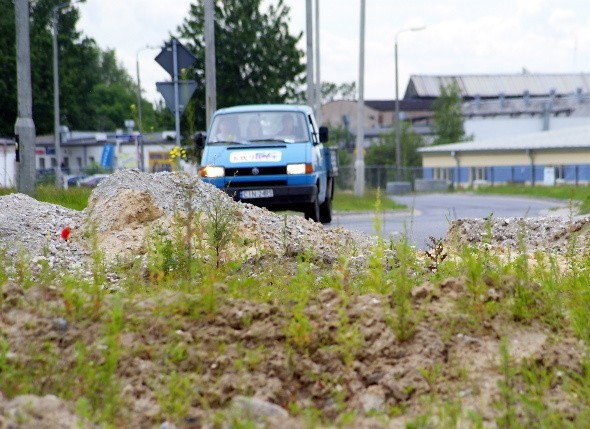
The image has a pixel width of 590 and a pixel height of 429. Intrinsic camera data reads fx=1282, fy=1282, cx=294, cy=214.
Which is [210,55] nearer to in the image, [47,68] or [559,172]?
[47,68]

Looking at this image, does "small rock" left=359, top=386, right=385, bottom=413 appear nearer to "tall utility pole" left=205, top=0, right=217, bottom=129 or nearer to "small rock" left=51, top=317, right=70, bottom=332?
"small rock" left=51, top=317, right=70, bottom=332

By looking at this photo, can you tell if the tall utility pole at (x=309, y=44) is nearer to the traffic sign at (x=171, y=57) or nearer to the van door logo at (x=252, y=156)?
the van door logo at (x=252, y=156)

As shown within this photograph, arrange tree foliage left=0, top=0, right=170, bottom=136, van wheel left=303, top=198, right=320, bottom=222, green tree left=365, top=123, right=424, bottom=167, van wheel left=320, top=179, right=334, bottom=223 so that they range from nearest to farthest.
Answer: van wheel left=303, top=198, right=320, bottom=222 → van wheel left=320, top=179, right=334, bottom=223 → tree foliage left=0, top=0, right=170, bottom=136 → green tree left=365, top=123, right=424, bottom=167

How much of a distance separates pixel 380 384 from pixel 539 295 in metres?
1.48

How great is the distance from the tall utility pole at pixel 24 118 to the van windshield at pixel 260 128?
364 centimetres

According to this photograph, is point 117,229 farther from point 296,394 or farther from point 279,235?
point 296,394

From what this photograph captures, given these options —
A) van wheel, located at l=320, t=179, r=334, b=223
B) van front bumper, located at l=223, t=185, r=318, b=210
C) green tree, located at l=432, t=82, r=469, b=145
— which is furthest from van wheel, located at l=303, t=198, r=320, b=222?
green tree, located at l=432, t=82, r=469, b=145

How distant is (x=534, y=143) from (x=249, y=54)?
2643 centimetres

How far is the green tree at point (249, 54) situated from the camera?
2623 inches

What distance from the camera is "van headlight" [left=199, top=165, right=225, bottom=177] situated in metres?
20.4

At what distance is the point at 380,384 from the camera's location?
5.82m

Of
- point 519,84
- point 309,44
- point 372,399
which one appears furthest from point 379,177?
point 372,399

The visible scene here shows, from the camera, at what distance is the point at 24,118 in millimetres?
23047

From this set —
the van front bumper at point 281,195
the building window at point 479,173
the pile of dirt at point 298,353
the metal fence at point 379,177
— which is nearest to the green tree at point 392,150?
the building window at point 479,173
